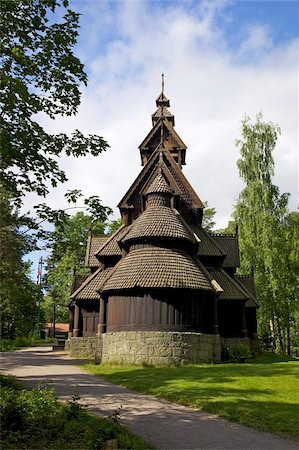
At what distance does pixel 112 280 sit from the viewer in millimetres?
21500

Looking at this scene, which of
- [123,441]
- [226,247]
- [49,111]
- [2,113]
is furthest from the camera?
[226,247]

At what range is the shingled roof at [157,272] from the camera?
1980cm

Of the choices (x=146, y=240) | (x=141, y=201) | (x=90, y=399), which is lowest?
(x=90, y=399)

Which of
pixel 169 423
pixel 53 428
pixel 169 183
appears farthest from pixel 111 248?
pixel 53 428

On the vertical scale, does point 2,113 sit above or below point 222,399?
above

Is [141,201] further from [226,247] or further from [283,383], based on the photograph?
[283,383]

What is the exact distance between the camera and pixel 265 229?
3431 centimetres

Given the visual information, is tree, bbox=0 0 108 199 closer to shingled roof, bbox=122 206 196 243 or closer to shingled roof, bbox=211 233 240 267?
shingled roof, bbox=122 206 196 243

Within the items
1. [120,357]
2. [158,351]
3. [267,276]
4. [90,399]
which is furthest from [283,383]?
[267,276]

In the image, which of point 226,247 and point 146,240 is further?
point 226,247

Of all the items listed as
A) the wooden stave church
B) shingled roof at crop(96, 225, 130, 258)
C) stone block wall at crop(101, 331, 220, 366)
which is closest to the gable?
the wooden stave church

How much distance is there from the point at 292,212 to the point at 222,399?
89.9 feet

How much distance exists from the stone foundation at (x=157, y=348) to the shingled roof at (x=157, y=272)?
224 cm

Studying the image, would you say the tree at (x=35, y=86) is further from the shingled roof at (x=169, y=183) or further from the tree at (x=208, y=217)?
the tree at (x=208, y=217)
